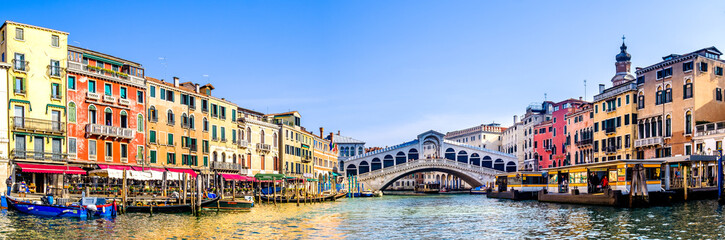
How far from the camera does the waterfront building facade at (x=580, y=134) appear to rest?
174 feet

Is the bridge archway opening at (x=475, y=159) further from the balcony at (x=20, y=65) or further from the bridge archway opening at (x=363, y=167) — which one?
the balcony at (x=20, y=65)

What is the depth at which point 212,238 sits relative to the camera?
20.8 meters

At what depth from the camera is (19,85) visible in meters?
31.6

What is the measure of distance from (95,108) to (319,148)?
32.7 meters

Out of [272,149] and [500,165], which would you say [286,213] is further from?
[500,165]

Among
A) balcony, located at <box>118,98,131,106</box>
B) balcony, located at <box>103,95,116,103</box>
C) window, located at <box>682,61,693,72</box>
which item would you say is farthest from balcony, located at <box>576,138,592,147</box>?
balcony, located at <box>103,95,116,103</box>

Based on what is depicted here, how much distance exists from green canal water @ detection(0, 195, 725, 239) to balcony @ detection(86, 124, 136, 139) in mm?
7768

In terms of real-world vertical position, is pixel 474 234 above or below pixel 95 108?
below

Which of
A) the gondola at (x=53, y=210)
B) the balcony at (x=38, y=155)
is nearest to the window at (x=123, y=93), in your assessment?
the balcony at (x=38, y=155)

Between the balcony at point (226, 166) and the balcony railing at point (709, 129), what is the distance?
28.5m

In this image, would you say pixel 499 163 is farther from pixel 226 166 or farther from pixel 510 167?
pixel 226 166

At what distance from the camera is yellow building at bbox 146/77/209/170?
127 feet

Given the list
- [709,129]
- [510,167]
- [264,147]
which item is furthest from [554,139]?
[264,147]

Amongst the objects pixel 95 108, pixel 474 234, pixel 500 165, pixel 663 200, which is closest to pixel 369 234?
pixel 474 234
